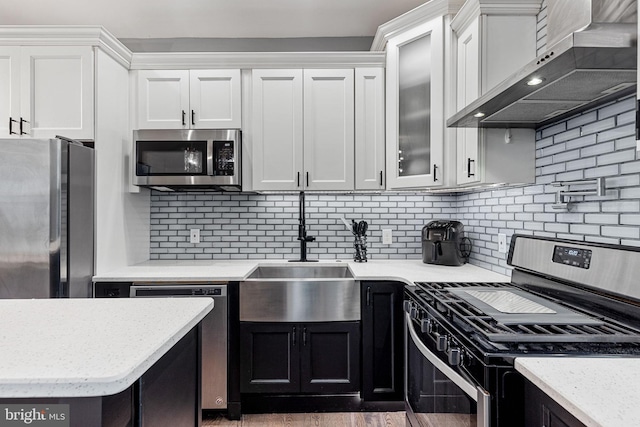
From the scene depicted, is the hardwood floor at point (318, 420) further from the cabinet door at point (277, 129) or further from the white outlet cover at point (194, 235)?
the cabinet door at point (277, 129)

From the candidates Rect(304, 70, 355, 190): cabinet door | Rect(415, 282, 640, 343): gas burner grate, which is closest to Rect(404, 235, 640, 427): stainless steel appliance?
Rect(415, 282, 640, 343): gas burner grate

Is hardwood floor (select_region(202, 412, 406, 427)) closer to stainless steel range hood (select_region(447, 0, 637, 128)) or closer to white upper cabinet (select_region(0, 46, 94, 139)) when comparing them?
stainless steel range hood (select_region(447, 0, 637, 128))

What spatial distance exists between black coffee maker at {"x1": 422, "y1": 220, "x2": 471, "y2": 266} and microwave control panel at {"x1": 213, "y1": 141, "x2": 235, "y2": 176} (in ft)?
4.60

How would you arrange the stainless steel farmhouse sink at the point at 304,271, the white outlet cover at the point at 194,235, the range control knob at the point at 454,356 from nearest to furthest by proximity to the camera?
the range control knob at the point at 454,356
the stainless steel farmhouse sink at the point at 304,271
the white outlet cover at the point at 194,235

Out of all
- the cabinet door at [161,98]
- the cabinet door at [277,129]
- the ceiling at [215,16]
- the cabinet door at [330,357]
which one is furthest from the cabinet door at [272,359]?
the ceiling at [215,16]

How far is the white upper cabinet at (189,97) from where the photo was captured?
260 centimetres

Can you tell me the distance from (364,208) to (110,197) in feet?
5.78

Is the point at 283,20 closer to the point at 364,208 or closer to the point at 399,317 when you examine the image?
the point at 364,208

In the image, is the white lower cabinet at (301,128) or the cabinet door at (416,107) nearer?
the cabinet door at (416,107)

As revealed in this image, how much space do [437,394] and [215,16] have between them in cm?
270

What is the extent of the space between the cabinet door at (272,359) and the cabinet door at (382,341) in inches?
16.4

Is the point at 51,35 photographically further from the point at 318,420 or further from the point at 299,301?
the point at 318,420

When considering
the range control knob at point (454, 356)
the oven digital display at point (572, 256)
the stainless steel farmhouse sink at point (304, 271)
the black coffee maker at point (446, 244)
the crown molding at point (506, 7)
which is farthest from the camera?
the stainless steel farmhouse sink at point (304, 271)

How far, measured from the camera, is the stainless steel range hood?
38.7 inches
